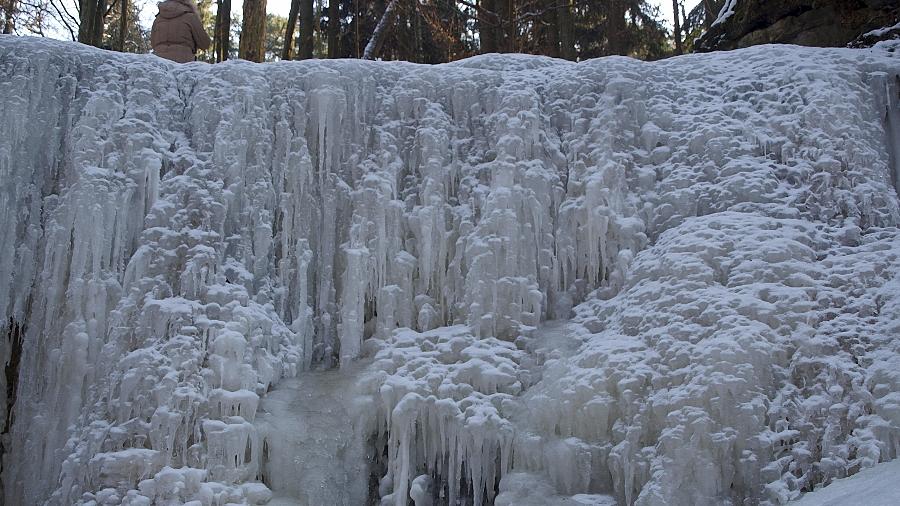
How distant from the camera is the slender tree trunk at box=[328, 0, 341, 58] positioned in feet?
43.7

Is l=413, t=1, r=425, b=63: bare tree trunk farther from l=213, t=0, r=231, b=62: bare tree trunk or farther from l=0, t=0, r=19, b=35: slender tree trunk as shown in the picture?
l=0, t=0, r=19, b=35: slender tree trunk

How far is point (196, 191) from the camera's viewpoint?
611 cm

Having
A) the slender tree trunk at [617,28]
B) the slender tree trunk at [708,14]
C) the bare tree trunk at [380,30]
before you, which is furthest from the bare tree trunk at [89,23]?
the slender tree trunk at [708,14]

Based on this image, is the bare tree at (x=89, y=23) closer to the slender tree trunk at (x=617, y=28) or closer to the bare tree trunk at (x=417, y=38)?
the bare tree trunk at (x=417, y=38)

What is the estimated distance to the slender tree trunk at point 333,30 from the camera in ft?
43.7

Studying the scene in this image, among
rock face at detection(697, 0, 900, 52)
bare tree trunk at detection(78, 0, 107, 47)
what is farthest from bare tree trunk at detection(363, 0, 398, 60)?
rock face at detection(697, 0, 900, 52)

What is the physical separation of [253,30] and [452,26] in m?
4.81

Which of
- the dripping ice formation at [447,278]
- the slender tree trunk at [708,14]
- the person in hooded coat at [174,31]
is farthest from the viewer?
the slender tree trunk at [708,14]

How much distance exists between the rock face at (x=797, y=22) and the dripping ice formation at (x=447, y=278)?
4.11 feet

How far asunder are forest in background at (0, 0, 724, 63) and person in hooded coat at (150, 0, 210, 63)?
4490mm

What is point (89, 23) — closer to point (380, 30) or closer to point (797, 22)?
point (380, 30)

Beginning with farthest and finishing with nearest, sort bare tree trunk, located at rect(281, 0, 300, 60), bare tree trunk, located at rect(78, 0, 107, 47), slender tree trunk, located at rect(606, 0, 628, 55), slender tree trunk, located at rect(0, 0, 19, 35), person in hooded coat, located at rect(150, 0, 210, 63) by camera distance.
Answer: slender tree trunk, located at rect(0, 0, 19, 35)
bare tree trunk, located at rect(281, 0, 300, 60)
slender tree trunk, located at rect(606, 0, 628, 55)
bare tree trunk, located at rect(78, 0, 107, 47)
person in hooded coat, located at rect(150, 0, 210, 63)

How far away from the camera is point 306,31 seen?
12.6 meters

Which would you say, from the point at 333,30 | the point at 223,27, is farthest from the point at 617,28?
the point at 223,27
